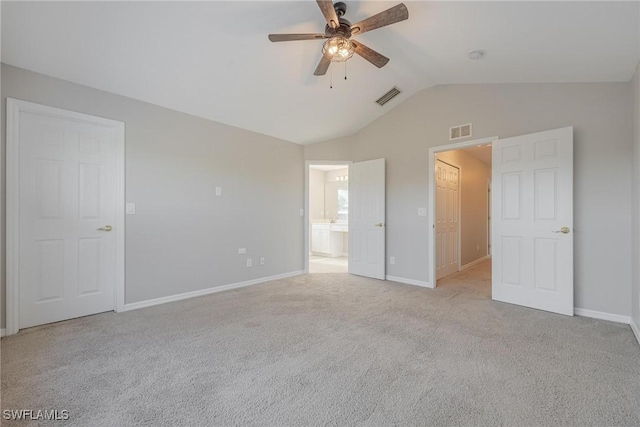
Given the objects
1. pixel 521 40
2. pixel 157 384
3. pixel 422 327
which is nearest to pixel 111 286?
pixel 157 384

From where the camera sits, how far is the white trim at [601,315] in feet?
9.57

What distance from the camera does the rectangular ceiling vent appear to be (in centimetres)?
417

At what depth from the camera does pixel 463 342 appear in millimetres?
2480

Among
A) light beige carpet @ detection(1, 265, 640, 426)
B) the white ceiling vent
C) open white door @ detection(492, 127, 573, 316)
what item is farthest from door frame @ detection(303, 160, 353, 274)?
open white door @ detection(492, 127, 573, 316)

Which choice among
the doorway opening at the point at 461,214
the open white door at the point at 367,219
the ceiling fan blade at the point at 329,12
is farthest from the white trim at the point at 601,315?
the ceiling fan blade at the point at 329,12

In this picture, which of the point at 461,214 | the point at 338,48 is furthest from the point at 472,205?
the point at 338,48

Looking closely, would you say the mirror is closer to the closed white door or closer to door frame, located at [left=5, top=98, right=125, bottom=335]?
the closed white door

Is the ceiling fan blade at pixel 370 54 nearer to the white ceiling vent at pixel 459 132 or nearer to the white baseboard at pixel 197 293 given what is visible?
the white ceiling vent at pixel 459 132

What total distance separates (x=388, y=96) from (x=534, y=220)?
8.23ft

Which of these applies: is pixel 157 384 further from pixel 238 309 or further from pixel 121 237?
pixel 121 237

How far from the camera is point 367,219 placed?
499 centimetres

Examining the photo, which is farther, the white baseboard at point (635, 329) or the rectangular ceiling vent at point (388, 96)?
the rectangular ceiling vent at point (388, 96)

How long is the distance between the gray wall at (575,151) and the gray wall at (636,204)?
0.43 ft

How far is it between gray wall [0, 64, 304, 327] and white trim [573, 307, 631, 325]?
12.7ft
